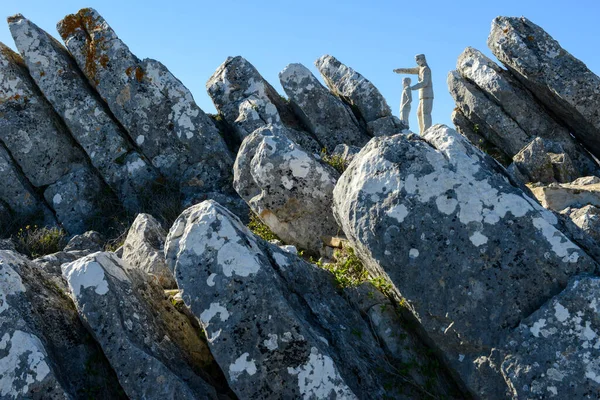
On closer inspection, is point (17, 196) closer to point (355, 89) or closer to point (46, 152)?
point (46, 152)

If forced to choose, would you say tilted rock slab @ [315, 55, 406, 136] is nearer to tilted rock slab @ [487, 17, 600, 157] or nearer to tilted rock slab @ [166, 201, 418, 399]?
tilted rock slab @ [487, 17, 600, 157]

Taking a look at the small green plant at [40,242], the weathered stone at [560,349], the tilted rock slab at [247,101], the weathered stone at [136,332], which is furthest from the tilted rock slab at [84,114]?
the weathered stone at [560,349]

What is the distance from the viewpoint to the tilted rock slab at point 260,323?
512 centimetres

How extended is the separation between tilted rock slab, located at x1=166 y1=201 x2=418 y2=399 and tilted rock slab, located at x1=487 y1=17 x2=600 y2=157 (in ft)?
28.2

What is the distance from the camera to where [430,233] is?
554cm

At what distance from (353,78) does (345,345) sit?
10823 mm

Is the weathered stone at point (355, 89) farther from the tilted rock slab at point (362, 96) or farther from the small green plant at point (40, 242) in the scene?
the small green plant at point (40, 242)

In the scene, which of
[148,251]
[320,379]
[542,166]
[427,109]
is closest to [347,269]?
[320,379]

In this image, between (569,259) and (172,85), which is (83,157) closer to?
(172,85)

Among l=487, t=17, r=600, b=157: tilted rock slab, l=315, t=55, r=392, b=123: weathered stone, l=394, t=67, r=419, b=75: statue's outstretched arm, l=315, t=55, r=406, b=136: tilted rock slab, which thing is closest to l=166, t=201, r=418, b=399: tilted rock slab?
l=487, t=17, r=600, b=157: tilted rock slab

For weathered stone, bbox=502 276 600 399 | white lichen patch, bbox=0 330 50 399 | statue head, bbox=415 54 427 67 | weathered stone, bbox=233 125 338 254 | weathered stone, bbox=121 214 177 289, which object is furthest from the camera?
statue head, bbox=415 54 427 67

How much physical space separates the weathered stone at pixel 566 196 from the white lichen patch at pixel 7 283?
667cm

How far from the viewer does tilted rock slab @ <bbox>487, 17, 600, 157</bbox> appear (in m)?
12.4

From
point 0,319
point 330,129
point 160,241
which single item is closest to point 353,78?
point 330,129
